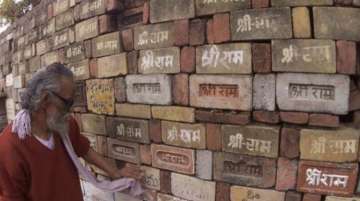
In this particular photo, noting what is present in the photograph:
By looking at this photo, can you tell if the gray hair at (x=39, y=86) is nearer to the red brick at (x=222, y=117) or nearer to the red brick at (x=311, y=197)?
the red brick at (x=222, y=117)

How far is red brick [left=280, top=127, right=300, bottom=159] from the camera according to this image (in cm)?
241

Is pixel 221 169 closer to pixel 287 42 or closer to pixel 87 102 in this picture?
pixel 287 42

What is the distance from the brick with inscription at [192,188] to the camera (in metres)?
2.78

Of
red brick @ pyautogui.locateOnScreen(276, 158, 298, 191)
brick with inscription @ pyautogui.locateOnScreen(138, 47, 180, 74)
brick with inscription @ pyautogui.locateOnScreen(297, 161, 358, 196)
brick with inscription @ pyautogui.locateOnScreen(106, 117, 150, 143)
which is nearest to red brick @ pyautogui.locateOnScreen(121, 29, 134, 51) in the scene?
brick with inscription @ pyautogui.locateOnScreen(138, 47, 180, 74)

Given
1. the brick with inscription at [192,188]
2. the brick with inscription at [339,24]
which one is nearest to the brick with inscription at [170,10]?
the brick with inscription at [339,24]

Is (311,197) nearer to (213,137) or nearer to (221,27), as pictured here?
(213,137)

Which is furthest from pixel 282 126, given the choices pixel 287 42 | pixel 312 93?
pixel 287 42

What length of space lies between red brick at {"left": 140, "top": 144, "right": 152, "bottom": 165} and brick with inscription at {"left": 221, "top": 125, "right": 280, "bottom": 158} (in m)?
0.70

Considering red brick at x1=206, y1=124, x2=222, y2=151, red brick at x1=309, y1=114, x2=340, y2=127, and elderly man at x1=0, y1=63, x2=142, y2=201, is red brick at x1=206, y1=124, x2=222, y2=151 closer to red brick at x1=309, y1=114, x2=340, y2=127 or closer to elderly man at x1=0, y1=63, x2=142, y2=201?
red brick at x1=309, y1=114, x2=340, y2=127

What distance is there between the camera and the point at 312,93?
236cm

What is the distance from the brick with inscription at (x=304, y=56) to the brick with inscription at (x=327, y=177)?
0.50m

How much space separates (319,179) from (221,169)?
584mm

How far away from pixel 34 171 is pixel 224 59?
51.6 inches

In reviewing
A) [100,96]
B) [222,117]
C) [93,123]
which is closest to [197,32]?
[222,117]
